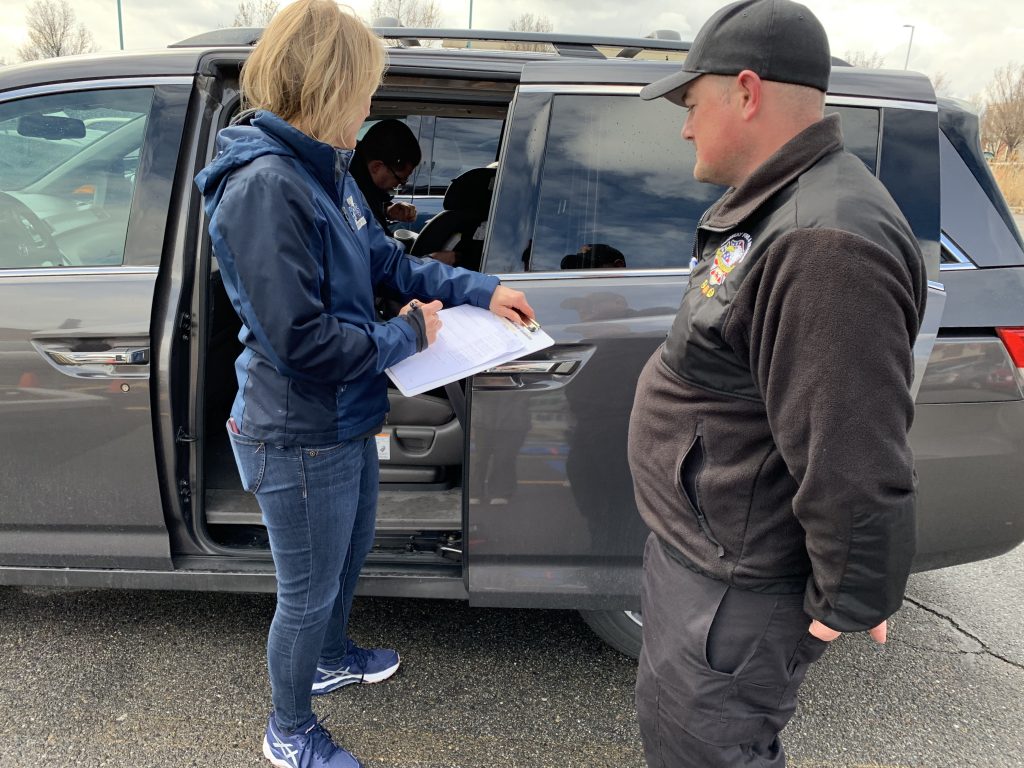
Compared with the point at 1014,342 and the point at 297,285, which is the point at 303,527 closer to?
the point at 297,285

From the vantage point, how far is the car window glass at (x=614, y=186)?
6.66ft

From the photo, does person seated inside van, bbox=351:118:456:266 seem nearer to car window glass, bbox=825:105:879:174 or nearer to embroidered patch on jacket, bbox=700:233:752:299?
car window glass, bbox=825:105:879:174

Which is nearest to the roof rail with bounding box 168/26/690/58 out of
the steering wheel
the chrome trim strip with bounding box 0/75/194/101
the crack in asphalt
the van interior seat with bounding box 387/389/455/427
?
the chrome trim strip with bounding box 0/75/194/101

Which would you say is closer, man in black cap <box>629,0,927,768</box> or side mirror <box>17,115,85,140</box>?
man in black cap <box>629,0,927,768</box>

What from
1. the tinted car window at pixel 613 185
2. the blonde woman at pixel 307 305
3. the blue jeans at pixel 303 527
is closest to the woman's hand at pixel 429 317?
the blonde woman at pixel 307 305

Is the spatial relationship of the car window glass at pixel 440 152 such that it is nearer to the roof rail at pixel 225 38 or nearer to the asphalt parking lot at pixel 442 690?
the roof rail at pixel 225 38

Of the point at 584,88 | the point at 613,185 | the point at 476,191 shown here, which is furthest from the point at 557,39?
the point at 476,191

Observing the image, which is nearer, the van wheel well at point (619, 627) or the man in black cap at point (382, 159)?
the van wheel well at point (619, 627)

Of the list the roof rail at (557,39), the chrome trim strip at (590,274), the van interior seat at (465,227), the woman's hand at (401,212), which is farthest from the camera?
the woman's hand at (401,212)

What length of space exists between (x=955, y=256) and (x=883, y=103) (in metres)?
0.46

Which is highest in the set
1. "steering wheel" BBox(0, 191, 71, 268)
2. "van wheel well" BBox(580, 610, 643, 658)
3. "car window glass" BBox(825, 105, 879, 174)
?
"car window glass" BBox(825, 105, 879, 174)

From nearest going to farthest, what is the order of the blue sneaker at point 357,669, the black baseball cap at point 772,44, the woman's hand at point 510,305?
1. the black baseball cap at point 772,44
2. the woman's hand at point 510,305
3. the blue sneaker at point 357,669

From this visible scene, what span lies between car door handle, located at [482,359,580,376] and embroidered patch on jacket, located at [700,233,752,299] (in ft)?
2.32

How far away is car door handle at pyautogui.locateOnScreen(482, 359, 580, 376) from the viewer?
6.25ft
